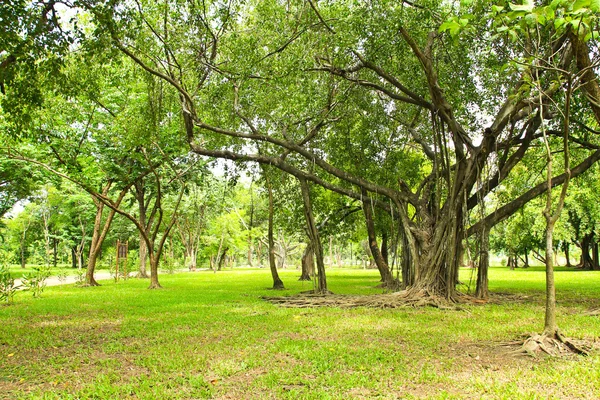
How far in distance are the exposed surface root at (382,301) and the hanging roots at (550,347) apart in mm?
3700

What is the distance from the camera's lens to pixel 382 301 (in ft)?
31.2

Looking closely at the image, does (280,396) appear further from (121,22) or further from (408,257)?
(408,257)

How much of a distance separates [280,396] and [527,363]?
8.94 ft

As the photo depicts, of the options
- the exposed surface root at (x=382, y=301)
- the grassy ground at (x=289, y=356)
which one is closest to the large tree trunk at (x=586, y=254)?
the grassy ground at (x=289, y=356)

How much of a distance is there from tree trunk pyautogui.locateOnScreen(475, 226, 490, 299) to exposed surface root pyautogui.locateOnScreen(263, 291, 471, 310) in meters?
0.62

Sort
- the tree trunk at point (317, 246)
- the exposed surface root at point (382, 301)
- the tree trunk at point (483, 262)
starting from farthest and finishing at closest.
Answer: the tree trunk at point (317, 246) < the tree trunk at point (483, 262) < the exposed surface root at point (382, 301)

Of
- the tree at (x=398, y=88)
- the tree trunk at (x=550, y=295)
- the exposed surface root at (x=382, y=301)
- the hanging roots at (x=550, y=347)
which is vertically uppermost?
the tree at (x=398, y=88)

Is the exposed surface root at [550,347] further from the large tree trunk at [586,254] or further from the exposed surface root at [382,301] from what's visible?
the large tree trunk at [586,254]

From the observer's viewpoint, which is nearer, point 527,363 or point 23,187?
point 527,363

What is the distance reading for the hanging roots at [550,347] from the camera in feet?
15.7

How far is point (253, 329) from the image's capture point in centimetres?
679

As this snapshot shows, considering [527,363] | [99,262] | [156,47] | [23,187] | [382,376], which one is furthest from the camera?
[99,262]

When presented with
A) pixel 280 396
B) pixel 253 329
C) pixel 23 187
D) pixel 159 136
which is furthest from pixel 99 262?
pixel 280 396

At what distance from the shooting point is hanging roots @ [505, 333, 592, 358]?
4797 mm
